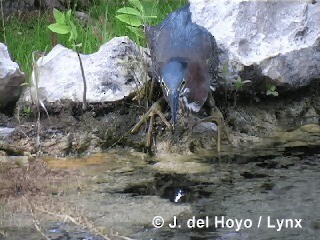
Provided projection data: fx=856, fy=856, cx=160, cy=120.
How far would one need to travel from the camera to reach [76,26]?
21.5 feet

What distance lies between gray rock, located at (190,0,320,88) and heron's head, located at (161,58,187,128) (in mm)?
771

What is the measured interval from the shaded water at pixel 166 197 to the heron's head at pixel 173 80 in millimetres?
385

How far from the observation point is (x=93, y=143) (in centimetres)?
506

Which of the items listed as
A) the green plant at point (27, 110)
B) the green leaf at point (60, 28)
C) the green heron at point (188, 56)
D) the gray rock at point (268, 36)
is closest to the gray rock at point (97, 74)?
the green plant at point (27, 110)

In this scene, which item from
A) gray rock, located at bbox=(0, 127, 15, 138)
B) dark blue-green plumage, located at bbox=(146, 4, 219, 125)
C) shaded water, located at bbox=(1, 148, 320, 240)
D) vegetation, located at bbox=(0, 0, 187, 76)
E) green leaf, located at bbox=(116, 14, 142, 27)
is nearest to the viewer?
shaded water, located at bbox=(1, 148, 320, 240)

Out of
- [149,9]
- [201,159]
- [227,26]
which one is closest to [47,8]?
[149,9]

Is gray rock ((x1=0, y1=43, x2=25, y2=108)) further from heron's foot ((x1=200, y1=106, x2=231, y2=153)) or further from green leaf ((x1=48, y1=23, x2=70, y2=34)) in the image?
heron's foot ((x1=200, y1=106, x2=231, y2=153))

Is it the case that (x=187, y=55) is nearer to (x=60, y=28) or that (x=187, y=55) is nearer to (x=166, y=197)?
(x=60, y=28)

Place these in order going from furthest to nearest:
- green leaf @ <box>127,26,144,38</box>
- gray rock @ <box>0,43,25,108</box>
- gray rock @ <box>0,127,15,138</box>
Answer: green leaf @ <box>127,26,144,38</box> < gray rock @ <box>0,43,25,108</box> < gray rock @ <box>0,127,15,138</box>

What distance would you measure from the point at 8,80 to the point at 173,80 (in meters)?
1.16

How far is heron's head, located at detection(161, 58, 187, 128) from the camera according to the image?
4.53m

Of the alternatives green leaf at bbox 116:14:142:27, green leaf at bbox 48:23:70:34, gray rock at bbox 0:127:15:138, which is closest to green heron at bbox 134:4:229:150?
green leaf at bbox 116:14:142:27

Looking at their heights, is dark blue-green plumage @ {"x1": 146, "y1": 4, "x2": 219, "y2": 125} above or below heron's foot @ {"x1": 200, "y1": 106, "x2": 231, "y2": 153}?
above

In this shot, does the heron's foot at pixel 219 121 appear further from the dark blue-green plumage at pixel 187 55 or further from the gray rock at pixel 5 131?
the gray rock at pixel 5 131
